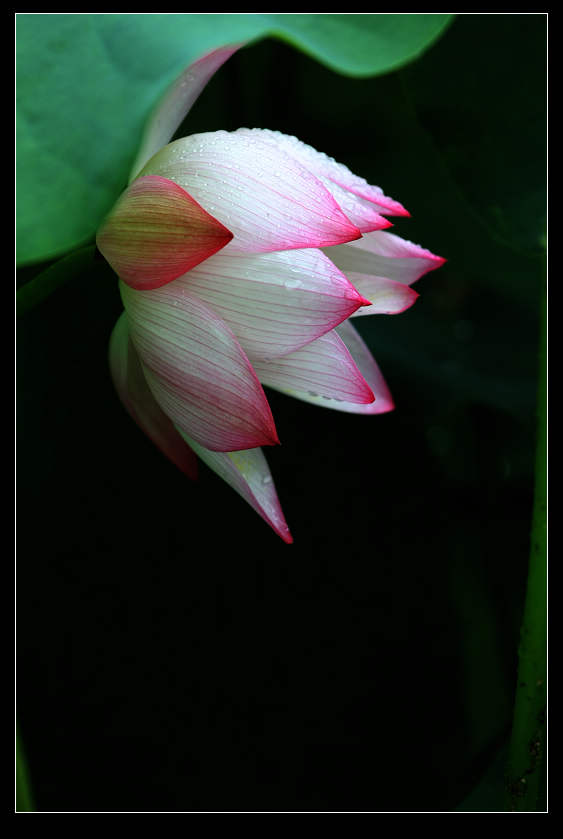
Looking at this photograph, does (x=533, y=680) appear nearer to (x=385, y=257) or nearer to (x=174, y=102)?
(x=385, y=257)

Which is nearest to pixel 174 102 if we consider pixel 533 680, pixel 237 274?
pixel 237 274

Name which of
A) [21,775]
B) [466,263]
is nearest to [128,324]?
[21,775]

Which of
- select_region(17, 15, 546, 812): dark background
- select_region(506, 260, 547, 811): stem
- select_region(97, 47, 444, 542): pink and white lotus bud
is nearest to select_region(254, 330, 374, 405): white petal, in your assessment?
select_region(97, 47, 444, 542): pink and white lotus bud

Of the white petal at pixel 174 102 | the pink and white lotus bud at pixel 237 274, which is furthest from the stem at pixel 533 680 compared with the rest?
the white petal at pixel 174 102

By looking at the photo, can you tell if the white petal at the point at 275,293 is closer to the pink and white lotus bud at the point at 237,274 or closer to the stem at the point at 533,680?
the pink and white lotus bud at the point at 237,274

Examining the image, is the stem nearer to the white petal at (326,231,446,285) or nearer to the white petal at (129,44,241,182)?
the white petal at (326,231,446,285)

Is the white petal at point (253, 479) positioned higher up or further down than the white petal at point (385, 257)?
further down

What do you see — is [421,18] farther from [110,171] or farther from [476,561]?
[476,561]
